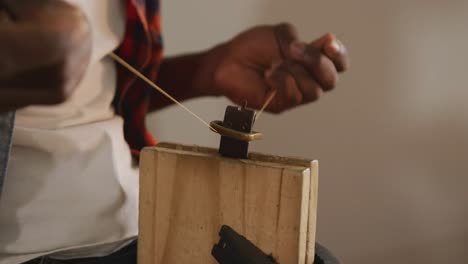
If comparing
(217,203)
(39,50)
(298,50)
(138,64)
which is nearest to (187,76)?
(138,64)

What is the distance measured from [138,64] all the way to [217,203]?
259mm

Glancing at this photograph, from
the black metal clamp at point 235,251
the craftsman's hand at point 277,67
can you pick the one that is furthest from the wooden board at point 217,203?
the craftsman's hand at point 277,67

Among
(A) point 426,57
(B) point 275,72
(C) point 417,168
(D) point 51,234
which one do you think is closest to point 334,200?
(C) point 417,168

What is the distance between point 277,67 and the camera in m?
0.62

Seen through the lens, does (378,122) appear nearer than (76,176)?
No

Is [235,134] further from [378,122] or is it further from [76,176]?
[378,122]

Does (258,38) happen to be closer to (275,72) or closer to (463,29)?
(275,72)

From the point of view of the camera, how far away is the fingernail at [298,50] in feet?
1.93

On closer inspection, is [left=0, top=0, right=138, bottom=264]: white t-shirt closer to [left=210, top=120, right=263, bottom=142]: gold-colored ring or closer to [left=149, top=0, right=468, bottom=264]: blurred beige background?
[left=210, top=120, right=263, bottom=142]: gold-colored ring

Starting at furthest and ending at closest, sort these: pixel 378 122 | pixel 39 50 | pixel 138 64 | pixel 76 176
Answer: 1. pixel 378 122
2. pixel 138 64
3. pixel 76 176
4. pixel 39 50

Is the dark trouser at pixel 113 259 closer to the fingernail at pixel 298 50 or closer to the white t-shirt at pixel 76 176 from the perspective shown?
the white t-shirt at pixel 76 176

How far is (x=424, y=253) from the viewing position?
40.4 inches

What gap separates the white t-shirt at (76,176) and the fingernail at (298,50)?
0.60ft

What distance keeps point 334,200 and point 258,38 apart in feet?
1.46
